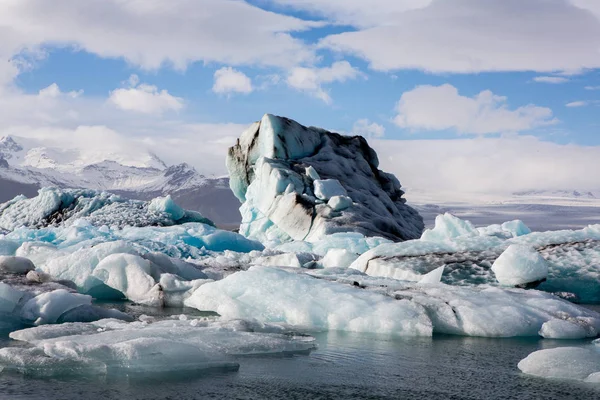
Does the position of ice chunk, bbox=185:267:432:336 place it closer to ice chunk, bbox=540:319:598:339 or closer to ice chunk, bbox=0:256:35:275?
ice chunk, bbox=540:319:598:339

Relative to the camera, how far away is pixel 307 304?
26.9ft

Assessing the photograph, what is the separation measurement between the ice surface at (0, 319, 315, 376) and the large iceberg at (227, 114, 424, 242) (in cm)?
1489

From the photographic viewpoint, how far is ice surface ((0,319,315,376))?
17.2ft

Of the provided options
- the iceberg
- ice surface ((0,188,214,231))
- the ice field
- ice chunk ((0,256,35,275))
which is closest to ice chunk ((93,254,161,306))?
the ice field

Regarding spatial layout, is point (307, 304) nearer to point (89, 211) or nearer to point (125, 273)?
→ point (125, 273)

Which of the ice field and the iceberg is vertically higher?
the ice field

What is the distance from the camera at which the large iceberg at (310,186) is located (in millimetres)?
22469

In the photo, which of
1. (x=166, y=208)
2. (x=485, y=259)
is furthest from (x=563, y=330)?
(x=166, y=208)

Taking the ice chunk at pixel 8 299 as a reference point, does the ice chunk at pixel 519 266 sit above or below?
above

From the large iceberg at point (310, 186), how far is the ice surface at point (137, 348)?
48.9 feet

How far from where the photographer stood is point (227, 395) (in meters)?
4.69

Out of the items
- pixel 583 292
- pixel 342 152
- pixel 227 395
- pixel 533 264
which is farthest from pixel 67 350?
pixel 342 152

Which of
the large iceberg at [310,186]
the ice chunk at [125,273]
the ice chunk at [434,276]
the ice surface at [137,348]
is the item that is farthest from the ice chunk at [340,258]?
the ice surface at [137,348]

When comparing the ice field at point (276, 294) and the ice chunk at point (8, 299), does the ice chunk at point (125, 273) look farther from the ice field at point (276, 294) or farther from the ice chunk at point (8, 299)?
the ice chunk at point (8, 299)
